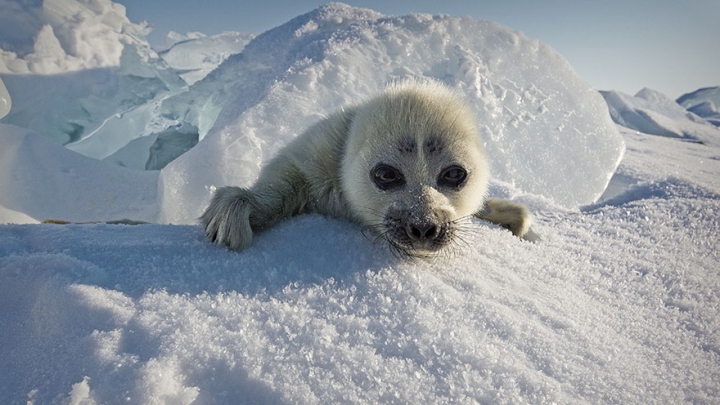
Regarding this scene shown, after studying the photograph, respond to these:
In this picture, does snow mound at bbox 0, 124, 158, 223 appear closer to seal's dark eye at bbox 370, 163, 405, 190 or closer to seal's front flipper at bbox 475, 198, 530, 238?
seal's dark eye at bbox 370, 163, 405, 190

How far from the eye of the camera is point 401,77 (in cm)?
369

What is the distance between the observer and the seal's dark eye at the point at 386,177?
1.59m

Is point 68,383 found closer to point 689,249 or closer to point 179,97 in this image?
point 689,249

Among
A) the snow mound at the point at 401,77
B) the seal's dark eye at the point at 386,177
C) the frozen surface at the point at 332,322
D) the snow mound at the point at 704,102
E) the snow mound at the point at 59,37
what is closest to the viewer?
the frozen surface at the point at 332,322

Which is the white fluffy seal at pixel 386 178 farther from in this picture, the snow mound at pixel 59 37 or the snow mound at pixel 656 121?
the snow mound at pixel 656 121

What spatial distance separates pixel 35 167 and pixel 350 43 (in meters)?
3.03

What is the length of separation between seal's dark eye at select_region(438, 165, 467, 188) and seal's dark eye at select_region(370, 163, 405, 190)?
6.4 inches

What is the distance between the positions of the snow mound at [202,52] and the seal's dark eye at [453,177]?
9031 millimetres

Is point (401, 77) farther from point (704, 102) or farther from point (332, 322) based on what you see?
point (704, 102)

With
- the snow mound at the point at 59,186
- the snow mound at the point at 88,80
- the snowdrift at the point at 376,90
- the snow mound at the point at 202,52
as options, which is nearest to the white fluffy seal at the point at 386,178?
the snowdrift at the point at 376,90

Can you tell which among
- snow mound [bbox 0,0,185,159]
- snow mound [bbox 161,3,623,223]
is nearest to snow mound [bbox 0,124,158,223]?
snow mound [bbox 161,3,623,223]

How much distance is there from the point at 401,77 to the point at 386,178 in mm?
2331

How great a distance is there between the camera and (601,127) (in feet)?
13.5

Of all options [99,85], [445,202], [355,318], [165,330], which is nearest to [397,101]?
[445,202]
